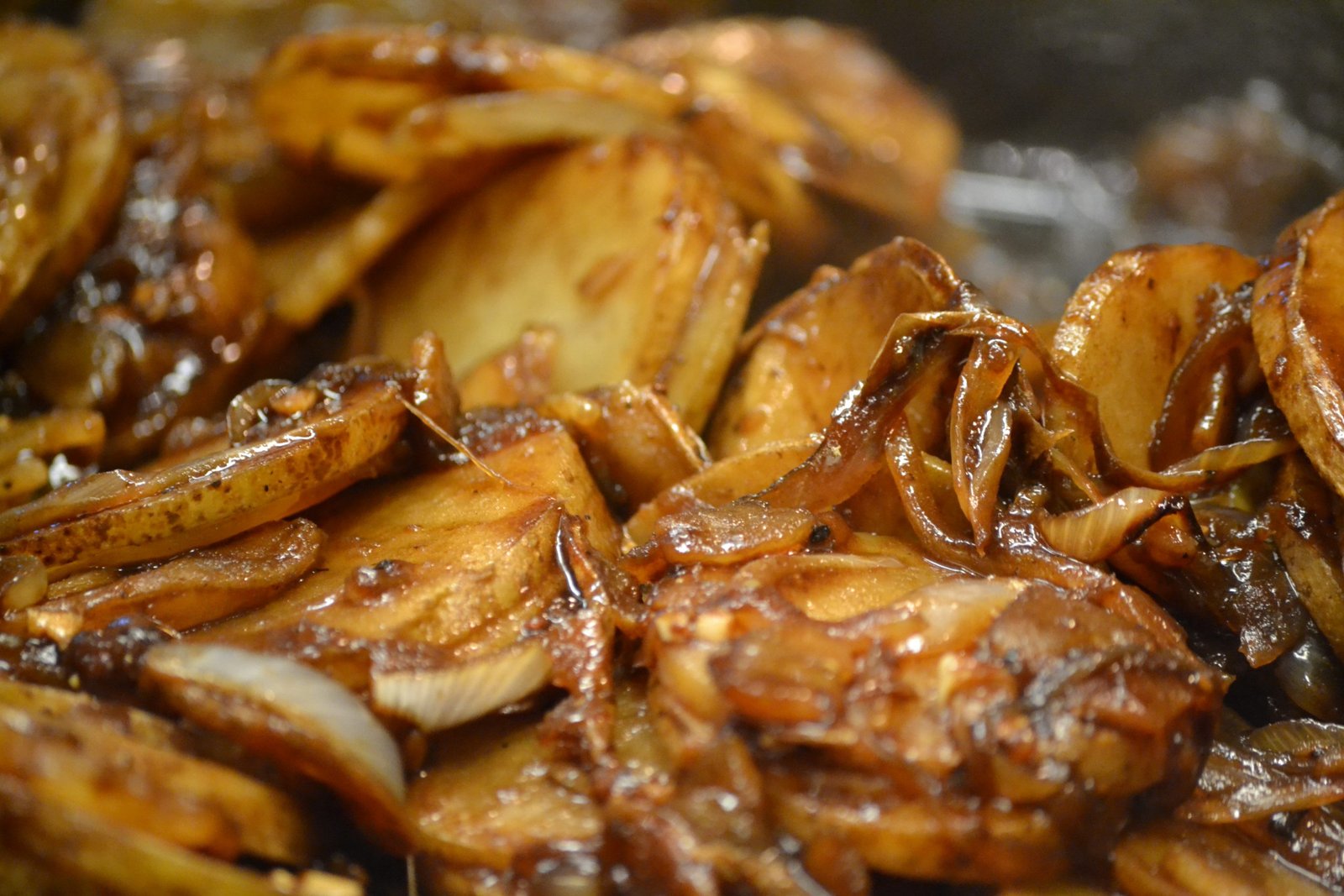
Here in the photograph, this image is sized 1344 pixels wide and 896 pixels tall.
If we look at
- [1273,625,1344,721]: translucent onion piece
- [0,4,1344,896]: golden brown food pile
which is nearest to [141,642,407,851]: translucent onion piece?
[0,4,1344,896]: golden brown food pile

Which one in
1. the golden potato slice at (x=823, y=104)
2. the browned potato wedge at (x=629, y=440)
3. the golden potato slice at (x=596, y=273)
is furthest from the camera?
the golden potato slice at (x=823, y=104)

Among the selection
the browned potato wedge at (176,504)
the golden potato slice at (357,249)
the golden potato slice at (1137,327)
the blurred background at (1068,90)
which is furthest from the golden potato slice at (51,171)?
the golden potato slice at (1137,327)

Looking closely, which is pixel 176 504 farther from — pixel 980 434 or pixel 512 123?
pixel 512 123

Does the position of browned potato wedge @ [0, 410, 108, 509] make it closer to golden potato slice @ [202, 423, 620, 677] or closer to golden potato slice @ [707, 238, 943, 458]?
golden potato slice @ [202, 423, 620, 677]

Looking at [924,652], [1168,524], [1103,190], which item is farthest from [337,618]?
[1103,190]

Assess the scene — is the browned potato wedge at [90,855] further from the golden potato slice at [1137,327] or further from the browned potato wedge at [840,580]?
the golden potato slice at [1137,327]

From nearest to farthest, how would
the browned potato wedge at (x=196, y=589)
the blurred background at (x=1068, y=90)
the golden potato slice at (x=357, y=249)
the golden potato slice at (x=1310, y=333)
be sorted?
the browned potato wedge at (x=196, y=589) → the golden potato slice at (x=1310, y=333) → the golden potato slice at (x=357, y=249) → the blurred background at (x=1068, y=90)

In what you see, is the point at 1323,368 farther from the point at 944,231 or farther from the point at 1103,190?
the point at 1103,190

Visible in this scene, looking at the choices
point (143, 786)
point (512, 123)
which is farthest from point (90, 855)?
point (512, 123)
